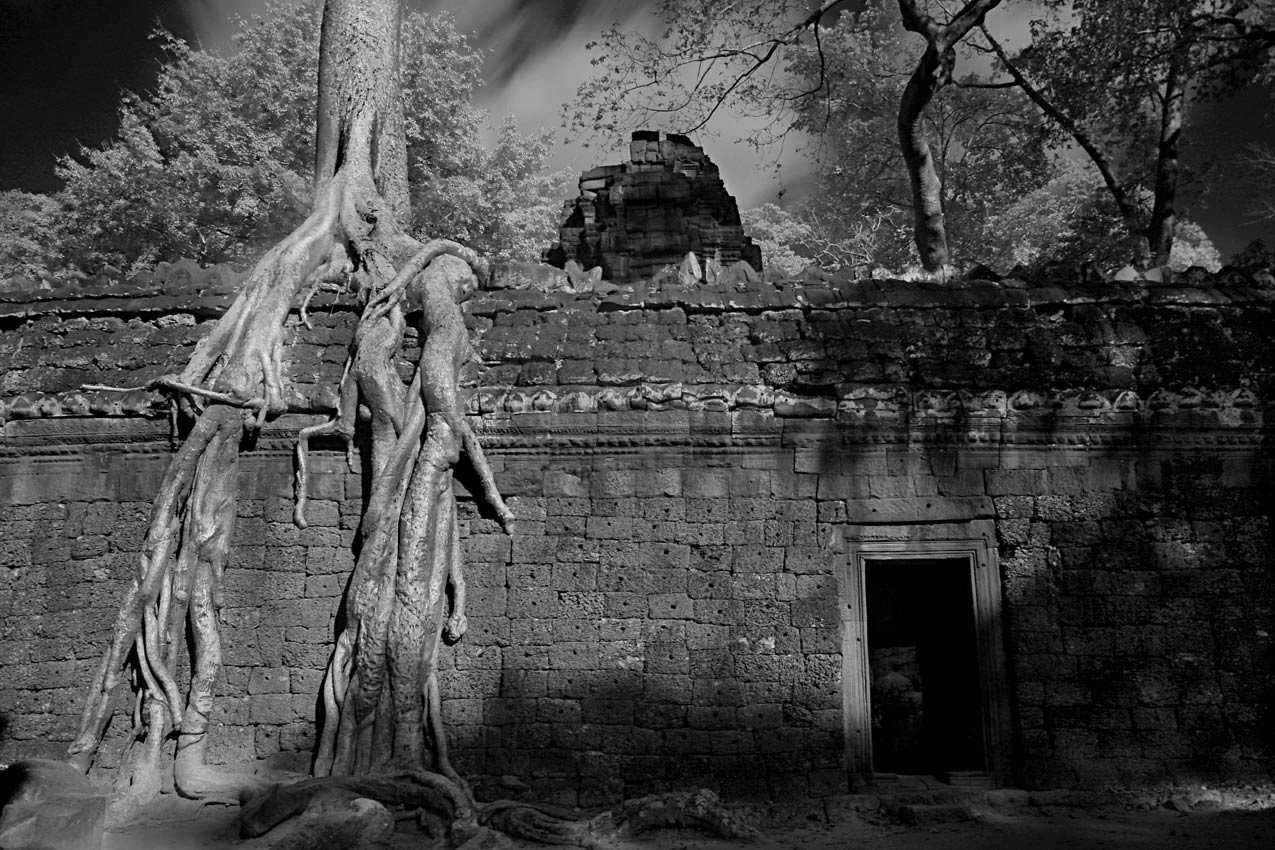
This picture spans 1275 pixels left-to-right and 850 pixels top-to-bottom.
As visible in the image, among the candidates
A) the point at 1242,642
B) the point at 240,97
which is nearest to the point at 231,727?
the point at 1242,642

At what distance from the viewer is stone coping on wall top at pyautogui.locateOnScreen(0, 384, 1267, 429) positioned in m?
5.95

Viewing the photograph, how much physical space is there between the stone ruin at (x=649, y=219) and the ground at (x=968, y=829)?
28.5 ft

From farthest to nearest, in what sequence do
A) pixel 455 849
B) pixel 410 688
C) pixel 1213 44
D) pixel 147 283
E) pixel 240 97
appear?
pixel 240 97, pixel 1213 44, pixel 147 283, pixel 410 688, pixel 455 849

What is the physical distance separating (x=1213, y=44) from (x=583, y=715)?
14.4 m

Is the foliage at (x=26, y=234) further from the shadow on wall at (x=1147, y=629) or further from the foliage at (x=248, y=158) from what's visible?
the shadow on wall at (x=1147, y=629)

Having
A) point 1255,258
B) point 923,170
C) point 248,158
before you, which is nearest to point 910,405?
point 1255,258

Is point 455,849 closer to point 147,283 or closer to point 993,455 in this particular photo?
point 993,455

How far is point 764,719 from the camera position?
5570mm

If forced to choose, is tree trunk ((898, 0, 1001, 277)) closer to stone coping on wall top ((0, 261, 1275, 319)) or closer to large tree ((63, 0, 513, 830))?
stone coping on wall top ((0, 261, 1275, 319))

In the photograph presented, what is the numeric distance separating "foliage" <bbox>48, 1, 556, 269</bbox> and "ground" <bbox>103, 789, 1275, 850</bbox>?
39.7ft

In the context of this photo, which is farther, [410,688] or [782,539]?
[782,539]

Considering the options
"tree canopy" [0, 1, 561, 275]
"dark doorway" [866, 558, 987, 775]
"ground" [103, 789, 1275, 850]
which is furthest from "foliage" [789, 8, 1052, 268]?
"ground" [103, 789, 1275, 850]

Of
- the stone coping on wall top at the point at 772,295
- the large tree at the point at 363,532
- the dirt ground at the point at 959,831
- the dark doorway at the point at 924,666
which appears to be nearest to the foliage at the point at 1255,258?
the stone coping on wall top at the point at 772,295

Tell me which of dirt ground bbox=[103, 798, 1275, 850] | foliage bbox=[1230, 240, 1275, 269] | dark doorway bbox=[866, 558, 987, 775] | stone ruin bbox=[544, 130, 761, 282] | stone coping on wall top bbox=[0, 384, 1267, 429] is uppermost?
stone ruin bbox=[544, 130, 761, 282]
